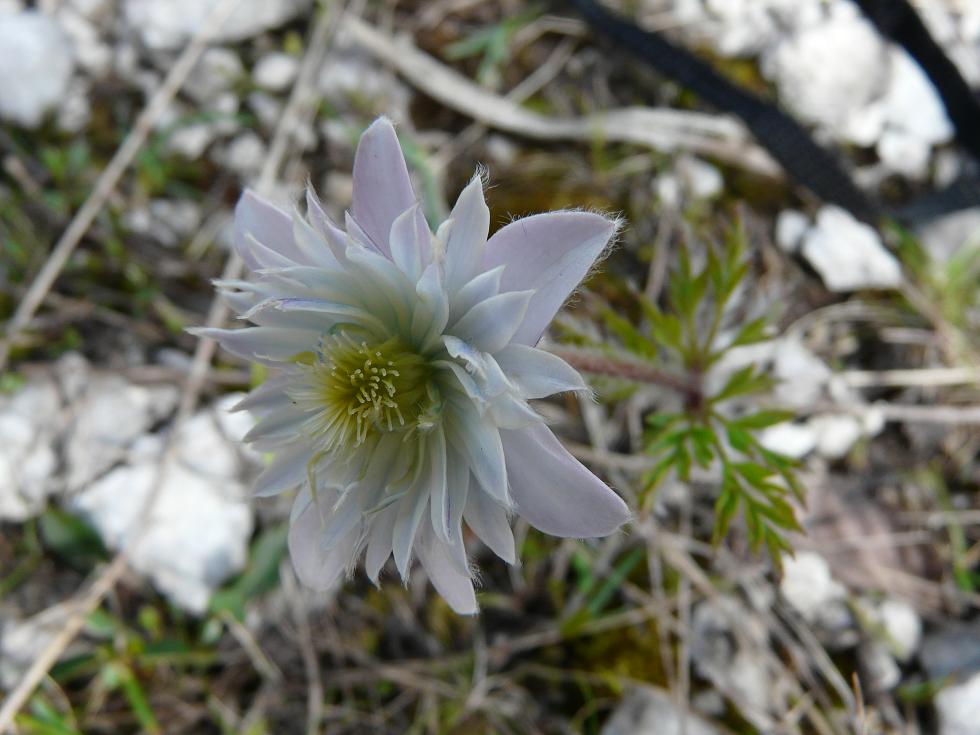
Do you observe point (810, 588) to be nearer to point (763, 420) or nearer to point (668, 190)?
point (763, 420)

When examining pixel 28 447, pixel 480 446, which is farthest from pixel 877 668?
pixel 28 447

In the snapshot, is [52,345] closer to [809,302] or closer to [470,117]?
[470,117]

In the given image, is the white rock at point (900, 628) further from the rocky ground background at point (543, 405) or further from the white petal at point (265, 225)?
the white petal at point (265, 225)

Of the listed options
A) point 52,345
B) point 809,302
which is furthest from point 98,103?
point 809,302

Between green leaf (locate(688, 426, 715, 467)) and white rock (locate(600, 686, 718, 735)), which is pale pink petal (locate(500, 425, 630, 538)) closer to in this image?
green leaf (locate(688, 426, 715, 467))

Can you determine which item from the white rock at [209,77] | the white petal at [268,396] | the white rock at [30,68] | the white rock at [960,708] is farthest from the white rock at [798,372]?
the white rock at [30,68]
